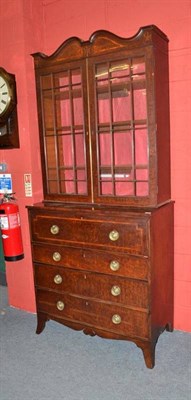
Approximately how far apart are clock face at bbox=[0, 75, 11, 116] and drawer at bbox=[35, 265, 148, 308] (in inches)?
51.4

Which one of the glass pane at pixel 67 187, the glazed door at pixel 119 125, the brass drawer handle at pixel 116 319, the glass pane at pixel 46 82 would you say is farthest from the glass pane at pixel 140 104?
the brass drawer handle at pixel 116 319

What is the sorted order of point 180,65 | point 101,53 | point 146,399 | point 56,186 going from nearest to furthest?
point 146,399 < point 101,53 < point 180,65 < point 56,186

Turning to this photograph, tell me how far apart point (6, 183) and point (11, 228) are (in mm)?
429

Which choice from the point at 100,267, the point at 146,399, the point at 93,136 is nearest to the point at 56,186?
the point at 93,136

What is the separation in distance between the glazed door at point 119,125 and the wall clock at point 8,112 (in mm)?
758

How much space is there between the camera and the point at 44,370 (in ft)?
7.52

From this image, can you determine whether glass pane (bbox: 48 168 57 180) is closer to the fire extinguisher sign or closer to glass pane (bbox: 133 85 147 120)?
the fire extinguisher sign

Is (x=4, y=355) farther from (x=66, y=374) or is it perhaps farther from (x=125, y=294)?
(x=125, y=294)

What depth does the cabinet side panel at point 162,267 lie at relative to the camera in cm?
219

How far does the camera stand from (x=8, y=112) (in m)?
2.75

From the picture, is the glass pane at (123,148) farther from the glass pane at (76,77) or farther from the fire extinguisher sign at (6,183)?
the fire extinguisher sign at (6,183)

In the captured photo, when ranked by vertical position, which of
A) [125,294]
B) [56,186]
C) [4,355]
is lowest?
[4,355]

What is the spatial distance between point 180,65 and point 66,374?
2.24 meters

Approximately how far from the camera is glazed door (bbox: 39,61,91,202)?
2381 millimetres
